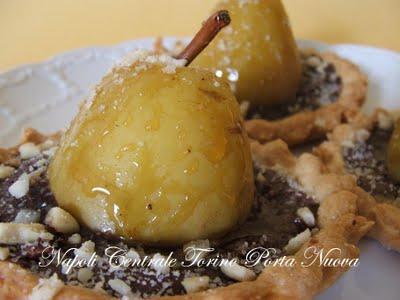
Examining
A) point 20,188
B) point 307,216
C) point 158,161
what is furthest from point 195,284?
point 20,188

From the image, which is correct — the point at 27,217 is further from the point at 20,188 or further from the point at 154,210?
the point at 154,210

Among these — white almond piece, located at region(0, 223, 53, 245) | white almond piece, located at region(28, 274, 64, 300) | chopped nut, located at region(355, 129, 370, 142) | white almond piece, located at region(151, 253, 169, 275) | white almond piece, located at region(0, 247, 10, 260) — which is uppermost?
white almond piece, located at region(0, 223, 53, 245)

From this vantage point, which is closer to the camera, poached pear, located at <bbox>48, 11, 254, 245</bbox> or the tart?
poached pear, located at <bbox>48, 11, 254, 245</bbox>

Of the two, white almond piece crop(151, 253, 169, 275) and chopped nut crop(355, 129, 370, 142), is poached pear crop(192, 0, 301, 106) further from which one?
white almond piece crop(151, 253, 169, 275)

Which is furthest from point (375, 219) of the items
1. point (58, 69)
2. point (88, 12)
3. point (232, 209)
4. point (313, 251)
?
point (88, 12)

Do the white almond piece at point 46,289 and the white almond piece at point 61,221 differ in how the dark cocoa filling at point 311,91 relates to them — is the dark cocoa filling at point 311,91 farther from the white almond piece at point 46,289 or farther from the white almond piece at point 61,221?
the white almond piece at point 46,289

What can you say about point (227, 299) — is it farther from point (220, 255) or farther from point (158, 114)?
point (158, 114)

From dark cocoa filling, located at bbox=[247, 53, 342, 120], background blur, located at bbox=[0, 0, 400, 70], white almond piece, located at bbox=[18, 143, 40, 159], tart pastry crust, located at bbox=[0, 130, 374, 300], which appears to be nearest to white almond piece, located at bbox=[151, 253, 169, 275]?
tart pastry crust, located at bbox=[0, 130, 374, 300]
